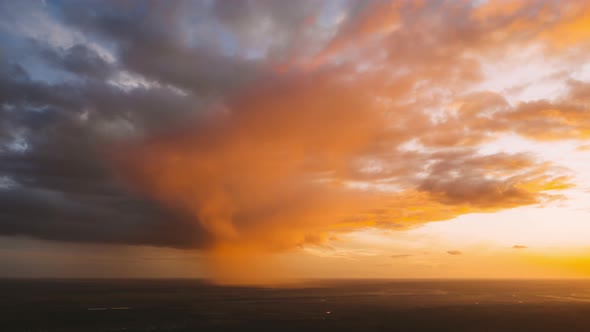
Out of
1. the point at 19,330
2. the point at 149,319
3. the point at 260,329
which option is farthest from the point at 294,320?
the point at 19,330

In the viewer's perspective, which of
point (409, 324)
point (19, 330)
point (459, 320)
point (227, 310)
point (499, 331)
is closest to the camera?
point (19, 330)

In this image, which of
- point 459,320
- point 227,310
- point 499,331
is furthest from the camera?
point 227,310

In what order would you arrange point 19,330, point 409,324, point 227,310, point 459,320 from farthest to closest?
1. point 227,310
2. point 459,320
3. point 409,324
4. point 19,330

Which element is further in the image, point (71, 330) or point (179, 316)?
point (179, 316)

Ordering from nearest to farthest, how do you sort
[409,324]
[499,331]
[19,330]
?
[19,330] → [499,331] → [409,324]

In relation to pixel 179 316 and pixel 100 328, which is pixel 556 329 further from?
pixel 100 328

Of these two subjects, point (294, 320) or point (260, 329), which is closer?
→ point (260, 329)

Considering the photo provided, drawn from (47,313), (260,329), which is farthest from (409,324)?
(47,313)

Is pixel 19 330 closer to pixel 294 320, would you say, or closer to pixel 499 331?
pixel 294 320

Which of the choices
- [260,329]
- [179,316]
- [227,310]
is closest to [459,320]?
[260,329]
